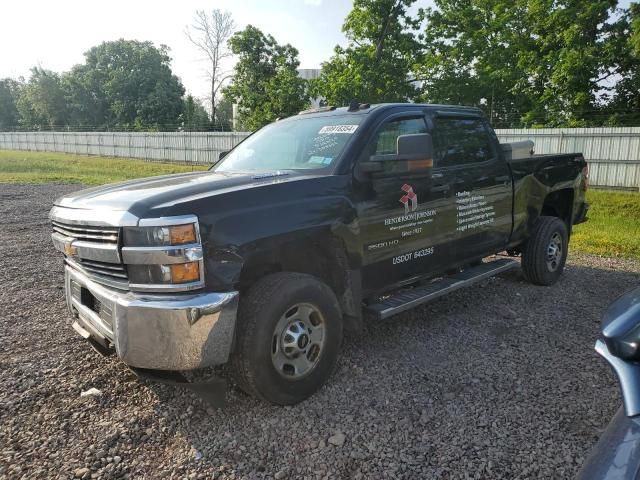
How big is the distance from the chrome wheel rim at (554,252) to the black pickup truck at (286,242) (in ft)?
3.80

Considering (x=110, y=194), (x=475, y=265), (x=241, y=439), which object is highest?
(x=110, y=194)

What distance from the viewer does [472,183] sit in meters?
4.46

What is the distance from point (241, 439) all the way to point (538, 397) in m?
1.93

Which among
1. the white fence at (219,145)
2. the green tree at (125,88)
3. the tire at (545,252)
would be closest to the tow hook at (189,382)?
the tire at (545,252)

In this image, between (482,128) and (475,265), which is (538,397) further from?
(482,128)

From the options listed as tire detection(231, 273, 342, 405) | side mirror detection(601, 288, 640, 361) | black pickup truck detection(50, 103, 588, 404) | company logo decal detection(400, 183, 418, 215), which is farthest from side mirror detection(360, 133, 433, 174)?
side mirror detection(601, 288, 640, 361)

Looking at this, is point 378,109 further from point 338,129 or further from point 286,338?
point 286,338

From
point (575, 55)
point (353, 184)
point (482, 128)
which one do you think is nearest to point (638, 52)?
point (575, 55)

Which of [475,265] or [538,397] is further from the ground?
[475,265]

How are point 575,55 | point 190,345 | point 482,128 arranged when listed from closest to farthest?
point 190,345, point 482,128, point 575,55

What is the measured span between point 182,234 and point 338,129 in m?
1.72

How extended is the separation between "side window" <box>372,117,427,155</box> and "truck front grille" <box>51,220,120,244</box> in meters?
1.93

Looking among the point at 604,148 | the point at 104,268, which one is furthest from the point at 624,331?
the point at 604,148

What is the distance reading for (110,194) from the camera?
311cm
